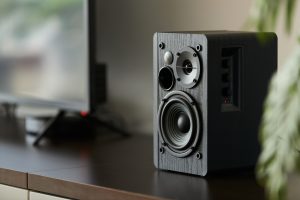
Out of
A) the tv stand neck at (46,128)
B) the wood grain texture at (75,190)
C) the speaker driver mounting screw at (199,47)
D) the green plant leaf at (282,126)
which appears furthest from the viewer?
the tv stand neck at (46,128)

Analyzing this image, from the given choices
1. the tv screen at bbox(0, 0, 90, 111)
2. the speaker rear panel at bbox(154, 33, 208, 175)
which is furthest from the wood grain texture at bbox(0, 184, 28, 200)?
the tv screen at bbox(0, 0, 90, 111)

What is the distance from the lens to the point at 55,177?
1.62m

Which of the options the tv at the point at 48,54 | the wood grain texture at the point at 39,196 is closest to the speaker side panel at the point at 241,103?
the wood grain texture at the point at 39,196

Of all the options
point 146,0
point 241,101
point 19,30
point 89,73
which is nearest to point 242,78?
point 241,101

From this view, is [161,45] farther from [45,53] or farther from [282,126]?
[282,126]

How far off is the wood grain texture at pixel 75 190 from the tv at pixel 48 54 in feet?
1.63

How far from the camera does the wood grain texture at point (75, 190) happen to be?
1.46 meters

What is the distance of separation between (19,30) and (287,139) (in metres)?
1.68

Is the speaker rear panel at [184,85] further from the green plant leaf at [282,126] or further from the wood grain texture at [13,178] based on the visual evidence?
the green plant leaf at [282,126]

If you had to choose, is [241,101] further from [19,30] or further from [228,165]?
[19,30]

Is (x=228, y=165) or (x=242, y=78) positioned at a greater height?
(x=242, y=78)

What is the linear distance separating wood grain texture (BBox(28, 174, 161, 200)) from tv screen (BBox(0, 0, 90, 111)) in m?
0.50

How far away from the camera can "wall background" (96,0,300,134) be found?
2.19 m

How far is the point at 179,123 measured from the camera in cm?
166
